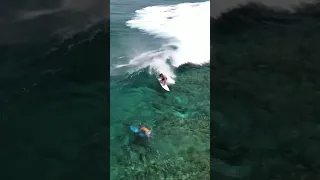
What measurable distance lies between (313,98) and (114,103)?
7.67 feet

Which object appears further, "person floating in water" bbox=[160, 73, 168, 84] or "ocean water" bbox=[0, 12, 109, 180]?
"person floating in water" bbox=[160, 73, 168, 84]

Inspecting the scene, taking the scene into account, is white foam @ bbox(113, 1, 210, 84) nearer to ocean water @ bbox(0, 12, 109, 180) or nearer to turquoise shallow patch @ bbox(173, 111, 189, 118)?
turquoise shallow patch @ bbox(173, 111, 189, 118)

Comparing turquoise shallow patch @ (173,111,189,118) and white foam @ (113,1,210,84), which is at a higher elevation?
white foam @ (113,1,210,84)

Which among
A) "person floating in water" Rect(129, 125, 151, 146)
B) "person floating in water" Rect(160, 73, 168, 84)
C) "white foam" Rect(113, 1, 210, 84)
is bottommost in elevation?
"person floating in water" Rect(129, 125, 151, 146)

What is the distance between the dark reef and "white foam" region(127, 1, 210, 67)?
5.1 inches

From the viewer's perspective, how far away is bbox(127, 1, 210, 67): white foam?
5.55 meters

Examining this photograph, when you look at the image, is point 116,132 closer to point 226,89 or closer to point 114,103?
point 114,103

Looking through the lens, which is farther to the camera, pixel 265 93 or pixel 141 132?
pixel 265 93

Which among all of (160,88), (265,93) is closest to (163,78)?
(160,88)

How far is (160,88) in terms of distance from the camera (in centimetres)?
554

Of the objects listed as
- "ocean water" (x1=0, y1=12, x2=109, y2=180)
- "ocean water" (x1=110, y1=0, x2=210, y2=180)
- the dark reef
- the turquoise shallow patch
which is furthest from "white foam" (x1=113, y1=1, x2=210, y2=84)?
"ocean water" (x1=0, y1=12, x2=109, y2=180)

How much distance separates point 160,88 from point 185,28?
0.76 m

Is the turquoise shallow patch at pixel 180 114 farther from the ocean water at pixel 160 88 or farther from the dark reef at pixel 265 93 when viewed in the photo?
the dark reef at pixel 265 93

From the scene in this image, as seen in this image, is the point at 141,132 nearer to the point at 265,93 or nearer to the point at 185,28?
the point at 185,28
